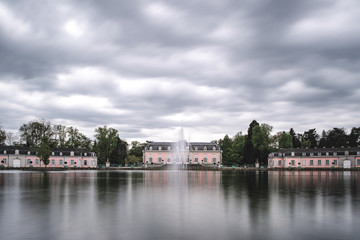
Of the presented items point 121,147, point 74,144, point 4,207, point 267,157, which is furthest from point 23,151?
point 4,207

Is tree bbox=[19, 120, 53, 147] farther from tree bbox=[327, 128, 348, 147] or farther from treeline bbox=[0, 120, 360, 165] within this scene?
tree bbox=[327, 128, 348, 147]

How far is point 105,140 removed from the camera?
99250mm

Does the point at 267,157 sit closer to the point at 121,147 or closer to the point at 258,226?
the point at 121,147

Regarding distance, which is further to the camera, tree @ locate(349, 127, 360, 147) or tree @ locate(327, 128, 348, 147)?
tree @ locate(349, 127, 360, 147)

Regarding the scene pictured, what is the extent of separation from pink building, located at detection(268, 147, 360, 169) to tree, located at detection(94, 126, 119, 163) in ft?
155

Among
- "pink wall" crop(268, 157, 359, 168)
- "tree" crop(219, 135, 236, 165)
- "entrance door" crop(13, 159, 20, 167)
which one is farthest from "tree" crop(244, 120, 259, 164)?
"entrance door" crop(13, 159, 20, 167)

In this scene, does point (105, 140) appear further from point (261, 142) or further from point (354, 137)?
point (354, 137)

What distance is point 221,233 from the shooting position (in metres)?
10.2

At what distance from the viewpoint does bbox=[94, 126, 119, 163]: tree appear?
99438 mm

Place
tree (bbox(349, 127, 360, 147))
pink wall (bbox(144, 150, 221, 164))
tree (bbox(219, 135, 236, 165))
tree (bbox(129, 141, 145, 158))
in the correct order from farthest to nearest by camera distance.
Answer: tree (bbox(129, 141, 145, 158)) < tree (bbox(349, 127, 360, 147)) < pink wall (bbox(144, 150, 221, 164)) < tree (bbox(219, 135, 236, 165))

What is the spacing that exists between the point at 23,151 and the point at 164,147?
44.5 m

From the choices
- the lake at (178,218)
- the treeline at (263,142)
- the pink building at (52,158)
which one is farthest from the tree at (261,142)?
the lake at (178,218)

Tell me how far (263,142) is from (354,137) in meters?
37.9

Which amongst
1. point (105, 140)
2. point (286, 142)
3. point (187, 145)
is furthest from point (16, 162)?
point (286, 142)
